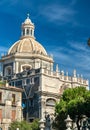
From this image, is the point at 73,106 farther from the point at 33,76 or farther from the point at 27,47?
the point at 27,47

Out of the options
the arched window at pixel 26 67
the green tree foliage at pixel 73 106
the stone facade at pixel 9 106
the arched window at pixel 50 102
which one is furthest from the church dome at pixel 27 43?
the green tree foliage at pixel 73 106

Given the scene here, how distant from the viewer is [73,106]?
2138 inches

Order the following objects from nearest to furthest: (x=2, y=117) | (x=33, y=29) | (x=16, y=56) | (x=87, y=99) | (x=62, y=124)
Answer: (x=87, y=99), (x=62, y=124), (x=2, y=117), (x=16, y=56), (x=33, y=29)

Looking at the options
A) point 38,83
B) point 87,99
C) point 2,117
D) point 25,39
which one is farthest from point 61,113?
point 25,39

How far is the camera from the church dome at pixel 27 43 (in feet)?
280

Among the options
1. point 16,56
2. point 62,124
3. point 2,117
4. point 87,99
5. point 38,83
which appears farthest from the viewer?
point 16,56

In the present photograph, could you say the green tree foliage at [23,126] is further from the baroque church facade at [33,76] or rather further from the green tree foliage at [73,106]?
the baroque church facade at [33,76]

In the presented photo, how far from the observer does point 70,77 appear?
8419 cm

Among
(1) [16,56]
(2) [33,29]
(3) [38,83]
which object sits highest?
(2) [33,29]

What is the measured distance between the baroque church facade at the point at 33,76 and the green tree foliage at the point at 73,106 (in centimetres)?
1468

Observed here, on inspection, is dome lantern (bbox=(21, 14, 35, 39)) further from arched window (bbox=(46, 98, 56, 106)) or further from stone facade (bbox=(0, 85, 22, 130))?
stone facade (bbox=(0, 85, 22, 130))

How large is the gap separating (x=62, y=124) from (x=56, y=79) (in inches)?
920

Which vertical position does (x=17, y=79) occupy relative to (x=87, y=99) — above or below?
above

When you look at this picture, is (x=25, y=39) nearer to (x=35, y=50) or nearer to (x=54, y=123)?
(x=35, y=50)
